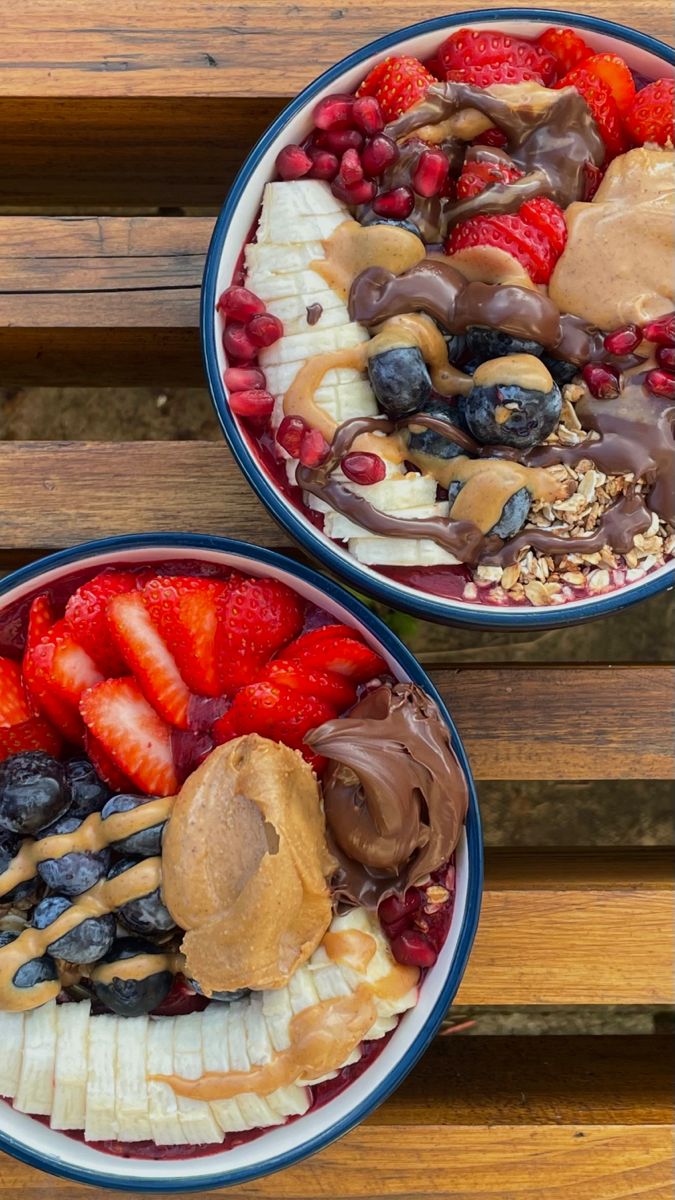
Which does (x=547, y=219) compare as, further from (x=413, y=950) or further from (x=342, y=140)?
(x=413, y=950)

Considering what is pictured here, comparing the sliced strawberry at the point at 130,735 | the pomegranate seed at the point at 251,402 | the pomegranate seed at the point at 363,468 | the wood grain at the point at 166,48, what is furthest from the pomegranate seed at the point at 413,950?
the wood grain at the point at 166,48

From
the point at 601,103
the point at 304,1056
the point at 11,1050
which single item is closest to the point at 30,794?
the point at 11,1050

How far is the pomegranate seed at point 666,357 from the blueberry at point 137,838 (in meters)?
0.75

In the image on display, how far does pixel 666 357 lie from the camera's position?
120 cm

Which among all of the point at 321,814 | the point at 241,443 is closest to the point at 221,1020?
the point at 321,814

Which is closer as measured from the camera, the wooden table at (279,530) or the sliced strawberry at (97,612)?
the sliced strawberry at (97,612)

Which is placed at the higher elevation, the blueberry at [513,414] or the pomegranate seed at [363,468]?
the blueberry at [513,414]

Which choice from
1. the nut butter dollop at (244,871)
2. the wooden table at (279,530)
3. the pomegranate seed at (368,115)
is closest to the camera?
the nut butter dollop at (244,871)

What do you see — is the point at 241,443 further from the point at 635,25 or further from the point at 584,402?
the point at 635,25

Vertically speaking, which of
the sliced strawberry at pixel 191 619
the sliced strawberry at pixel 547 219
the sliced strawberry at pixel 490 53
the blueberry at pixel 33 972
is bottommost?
the blueberry at pixel 33 972

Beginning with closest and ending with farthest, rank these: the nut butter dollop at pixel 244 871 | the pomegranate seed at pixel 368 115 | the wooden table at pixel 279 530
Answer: the nut butter dollop at pixel 244 871, the pomegranate seed at pixel 368 115, the wooden table at pixel 279 530

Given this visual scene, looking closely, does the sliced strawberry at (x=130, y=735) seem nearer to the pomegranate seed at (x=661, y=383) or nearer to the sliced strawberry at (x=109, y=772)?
the sliced strawberry at (x=109, y=772)

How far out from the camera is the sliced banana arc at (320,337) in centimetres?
122

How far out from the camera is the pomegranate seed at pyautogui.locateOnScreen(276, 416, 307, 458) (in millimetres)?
1201
